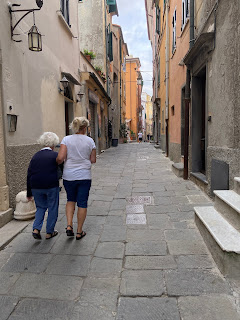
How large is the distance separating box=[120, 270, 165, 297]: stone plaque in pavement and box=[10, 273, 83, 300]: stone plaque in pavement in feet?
1.36

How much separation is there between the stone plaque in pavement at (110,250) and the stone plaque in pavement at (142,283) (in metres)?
0.35

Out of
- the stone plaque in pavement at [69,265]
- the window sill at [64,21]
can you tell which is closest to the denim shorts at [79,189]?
the stone plaque in pavement at [69,265]

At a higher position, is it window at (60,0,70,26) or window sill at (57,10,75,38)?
window at (60,0,70,26)

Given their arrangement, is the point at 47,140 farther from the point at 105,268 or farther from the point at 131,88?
the point at 131,88

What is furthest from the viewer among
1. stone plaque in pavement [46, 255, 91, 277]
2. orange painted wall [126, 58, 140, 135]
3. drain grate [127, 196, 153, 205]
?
orange painted wall [126, 58, 140, 135]

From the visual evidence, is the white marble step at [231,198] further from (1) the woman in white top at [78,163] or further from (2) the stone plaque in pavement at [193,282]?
(1) the woman in white top at [78,163]

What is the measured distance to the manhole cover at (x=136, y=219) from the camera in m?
3.87

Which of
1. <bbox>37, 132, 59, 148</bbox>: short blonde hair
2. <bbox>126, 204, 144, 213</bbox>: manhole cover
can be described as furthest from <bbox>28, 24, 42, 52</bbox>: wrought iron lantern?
<bbox>126, 204, 144, 213</bbox>: manhole cover

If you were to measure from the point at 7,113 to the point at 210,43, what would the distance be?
3.68m

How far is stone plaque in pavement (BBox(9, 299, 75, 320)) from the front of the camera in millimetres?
1920

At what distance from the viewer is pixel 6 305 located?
81.0 inches

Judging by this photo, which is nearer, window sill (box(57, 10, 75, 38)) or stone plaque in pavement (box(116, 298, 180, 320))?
stone plaque in pavement (box(116, 298, 180, 320))

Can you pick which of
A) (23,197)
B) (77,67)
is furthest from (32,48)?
(77,67)

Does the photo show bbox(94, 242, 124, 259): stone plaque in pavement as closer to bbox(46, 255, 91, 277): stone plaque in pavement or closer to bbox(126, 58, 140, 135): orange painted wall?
bbox(46, 255, 91, 277): stone plaque in pavement
